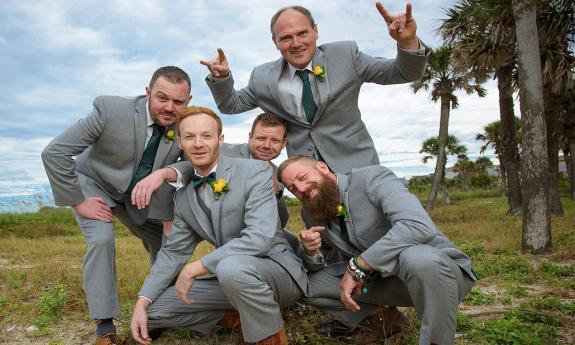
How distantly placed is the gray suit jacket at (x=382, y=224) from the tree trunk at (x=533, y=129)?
6.87 metres

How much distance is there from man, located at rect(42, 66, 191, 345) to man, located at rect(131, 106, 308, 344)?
388 mm

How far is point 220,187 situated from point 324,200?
0.73 m

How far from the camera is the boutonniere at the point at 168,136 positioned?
4184mm

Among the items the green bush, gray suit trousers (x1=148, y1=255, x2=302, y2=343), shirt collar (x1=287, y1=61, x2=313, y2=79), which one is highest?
shirt collar (x1=287, y1=61, x2=313, y2=79)

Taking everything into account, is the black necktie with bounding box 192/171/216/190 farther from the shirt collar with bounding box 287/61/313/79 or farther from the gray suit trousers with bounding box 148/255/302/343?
the shirt collar with bounding box 287/61/313/79

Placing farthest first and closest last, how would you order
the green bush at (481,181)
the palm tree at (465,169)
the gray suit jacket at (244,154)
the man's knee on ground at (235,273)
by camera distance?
1. the green bush at (481,181)
2. the palm tree at (465,169)
3. the gray suit jacket at (244,154)
4. the man's knee on ground at (235,273)

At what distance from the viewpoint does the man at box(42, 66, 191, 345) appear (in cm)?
398

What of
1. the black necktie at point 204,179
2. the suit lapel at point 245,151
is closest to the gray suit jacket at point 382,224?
the black necktie at point 204,179

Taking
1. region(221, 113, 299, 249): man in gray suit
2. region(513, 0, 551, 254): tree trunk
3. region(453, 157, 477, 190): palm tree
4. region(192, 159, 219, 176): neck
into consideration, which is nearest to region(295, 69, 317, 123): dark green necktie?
region(221, 113, 299, 249): man in gray suit

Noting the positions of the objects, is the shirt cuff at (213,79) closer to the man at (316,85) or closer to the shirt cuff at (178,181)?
the man at (316,85)

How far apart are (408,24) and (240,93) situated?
5.10 feet

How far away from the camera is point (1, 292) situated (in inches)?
239

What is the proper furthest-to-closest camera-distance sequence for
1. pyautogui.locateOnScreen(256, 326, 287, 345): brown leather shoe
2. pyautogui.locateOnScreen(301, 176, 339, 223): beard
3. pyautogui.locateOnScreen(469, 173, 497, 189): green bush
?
pyautogui.locateOnScreen(469, 173, 497, 189): green bush
pyautogui.locateOnScreen(301, 176, 339, 223): beard
pyautogui.locateOnScreen(256, 326, 287, 345): brown leather shoe

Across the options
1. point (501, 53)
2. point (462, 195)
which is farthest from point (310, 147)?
point (462, 195)
